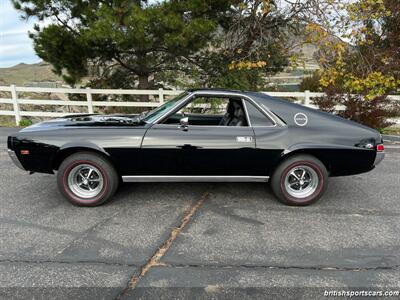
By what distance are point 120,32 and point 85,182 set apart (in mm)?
5087

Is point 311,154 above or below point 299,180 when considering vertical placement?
above

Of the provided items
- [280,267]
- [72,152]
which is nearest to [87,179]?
[72,152]

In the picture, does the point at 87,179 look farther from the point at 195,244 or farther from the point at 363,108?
the point at 363,108

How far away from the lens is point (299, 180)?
378cm

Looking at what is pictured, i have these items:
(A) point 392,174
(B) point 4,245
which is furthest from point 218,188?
(A) point 392,174

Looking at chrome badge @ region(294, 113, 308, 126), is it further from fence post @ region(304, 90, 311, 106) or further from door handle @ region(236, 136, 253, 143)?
fence post @ region(304, 90, 311, 106)

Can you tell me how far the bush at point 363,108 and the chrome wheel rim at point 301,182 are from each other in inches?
232

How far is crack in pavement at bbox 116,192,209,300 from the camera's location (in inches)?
92.2

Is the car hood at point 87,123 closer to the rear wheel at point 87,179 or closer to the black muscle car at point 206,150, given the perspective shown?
the black muscle car at point 206,150

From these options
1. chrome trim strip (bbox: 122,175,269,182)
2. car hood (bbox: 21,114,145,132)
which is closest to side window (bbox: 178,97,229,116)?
car hood (bbox: 21,114,145,132)

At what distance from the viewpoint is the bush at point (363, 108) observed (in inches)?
335

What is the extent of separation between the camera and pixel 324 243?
2943mm

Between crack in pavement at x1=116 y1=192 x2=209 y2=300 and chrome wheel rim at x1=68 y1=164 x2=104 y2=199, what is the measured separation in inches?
43.5

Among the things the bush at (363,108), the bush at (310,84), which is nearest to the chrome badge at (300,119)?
the bush at (363,108)
